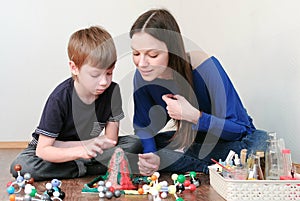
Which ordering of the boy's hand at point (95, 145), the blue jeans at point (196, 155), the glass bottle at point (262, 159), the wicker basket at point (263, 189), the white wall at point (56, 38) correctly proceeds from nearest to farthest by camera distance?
the wicker basket at point (263, 189) → the glass bottle at point (262, 159) → the boy's hand at point (95, 145) → the blue jeans at point (196, 155) → the white wall at point (56, 38)

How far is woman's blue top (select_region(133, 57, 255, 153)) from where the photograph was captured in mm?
1404

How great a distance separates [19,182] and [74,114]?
0.27 m

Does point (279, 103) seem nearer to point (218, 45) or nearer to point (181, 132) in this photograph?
point (181, 132)

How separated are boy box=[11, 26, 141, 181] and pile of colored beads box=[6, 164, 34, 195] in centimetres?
4

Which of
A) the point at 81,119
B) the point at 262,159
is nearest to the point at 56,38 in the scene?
the point at 81,119

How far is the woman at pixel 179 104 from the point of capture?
1341mm

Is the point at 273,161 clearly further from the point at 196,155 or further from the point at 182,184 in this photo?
the point at 196,155

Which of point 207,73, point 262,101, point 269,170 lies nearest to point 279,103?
point 262,101

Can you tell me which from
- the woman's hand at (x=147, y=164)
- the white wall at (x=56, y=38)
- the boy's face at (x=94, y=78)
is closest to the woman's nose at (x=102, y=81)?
the boy's face at (x=94, y=78)

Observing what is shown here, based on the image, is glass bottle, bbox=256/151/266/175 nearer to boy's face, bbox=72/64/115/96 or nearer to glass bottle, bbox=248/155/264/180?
glass bottle, bbox=248/155/264/180

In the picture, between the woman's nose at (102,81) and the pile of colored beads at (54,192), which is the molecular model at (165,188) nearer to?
the pile of colored beads at (54,192)

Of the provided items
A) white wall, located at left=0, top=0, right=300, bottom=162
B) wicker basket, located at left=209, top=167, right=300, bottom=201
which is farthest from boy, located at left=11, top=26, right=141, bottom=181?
white wall, located at left=0, top=0, right=300, bottom=162

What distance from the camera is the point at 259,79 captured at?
1832 mm

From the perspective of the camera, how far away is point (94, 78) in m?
1.39
